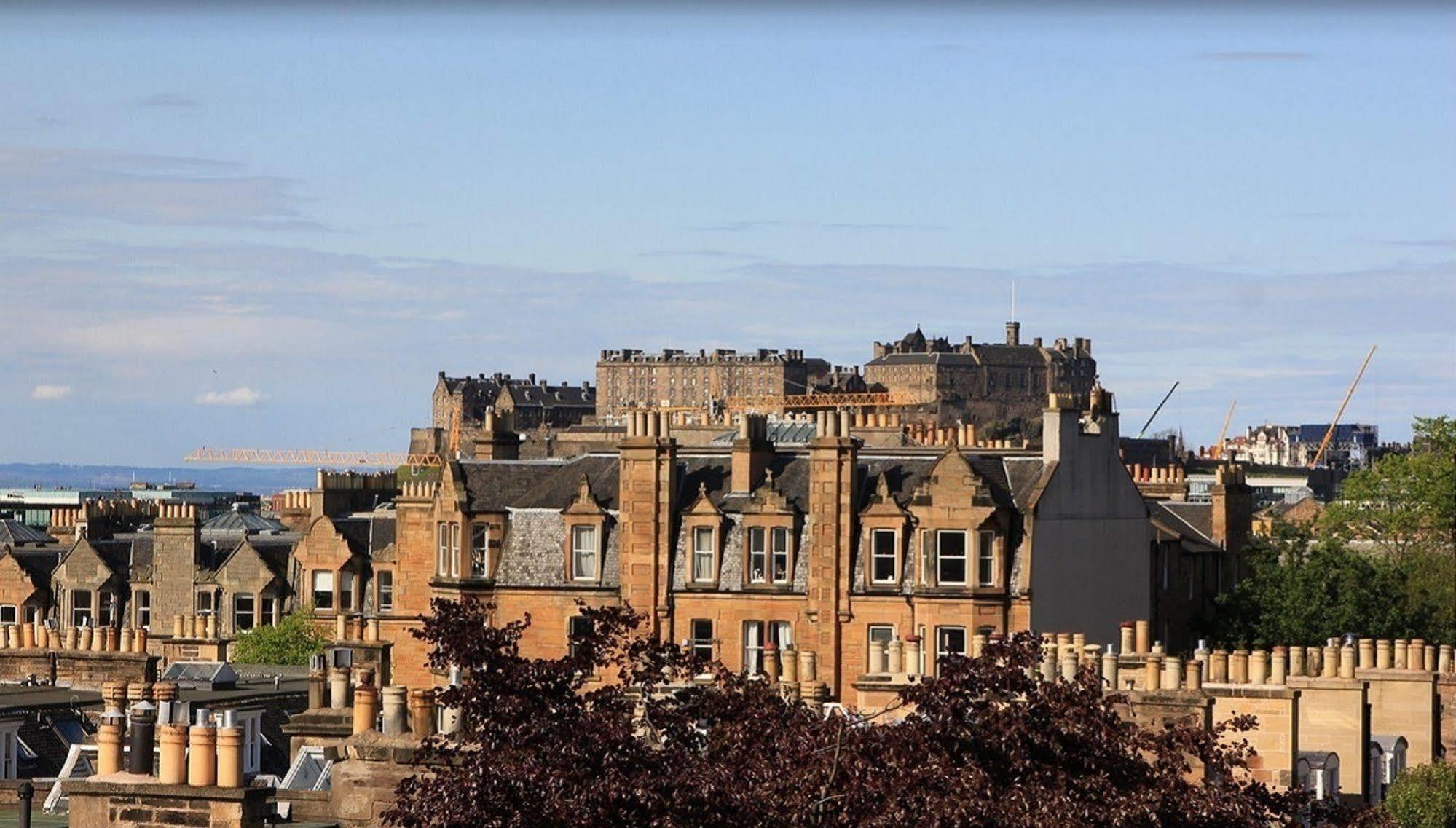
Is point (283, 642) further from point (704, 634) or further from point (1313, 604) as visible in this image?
point (1313, 604)

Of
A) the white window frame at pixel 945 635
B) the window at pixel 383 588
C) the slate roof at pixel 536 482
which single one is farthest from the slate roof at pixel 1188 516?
the window at pixel 383 588

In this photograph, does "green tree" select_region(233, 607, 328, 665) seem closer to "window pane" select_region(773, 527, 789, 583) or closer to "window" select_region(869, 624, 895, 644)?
"window pane" select_region(773, 527, 789, 583)

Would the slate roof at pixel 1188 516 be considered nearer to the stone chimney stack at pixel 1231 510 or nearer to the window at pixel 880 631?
the stone chimney stack at pixel 1231 510

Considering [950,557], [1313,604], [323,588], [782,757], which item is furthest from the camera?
[323,588]

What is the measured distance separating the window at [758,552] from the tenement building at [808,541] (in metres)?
0.06

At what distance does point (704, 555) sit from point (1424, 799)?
93.1 ft

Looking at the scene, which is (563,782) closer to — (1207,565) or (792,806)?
(792,806)

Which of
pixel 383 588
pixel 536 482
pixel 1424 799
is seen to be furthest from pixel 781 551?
pixel 1424 799

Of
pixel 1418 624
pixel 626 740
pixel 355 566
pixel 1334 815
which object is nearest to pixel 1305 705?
pixel 1334 815

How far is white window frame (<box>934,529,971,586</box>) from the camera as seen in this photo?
83438mm

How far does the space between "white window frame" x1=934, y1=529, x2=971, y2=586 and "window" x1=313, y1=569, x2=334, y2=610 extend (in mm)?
33521

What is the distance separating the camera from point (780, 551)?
279 feet

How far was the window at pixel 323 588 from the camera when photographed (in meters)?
112

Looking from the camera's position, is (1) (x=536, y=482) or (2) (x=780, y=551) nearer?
(2) (x=780, y=551)
